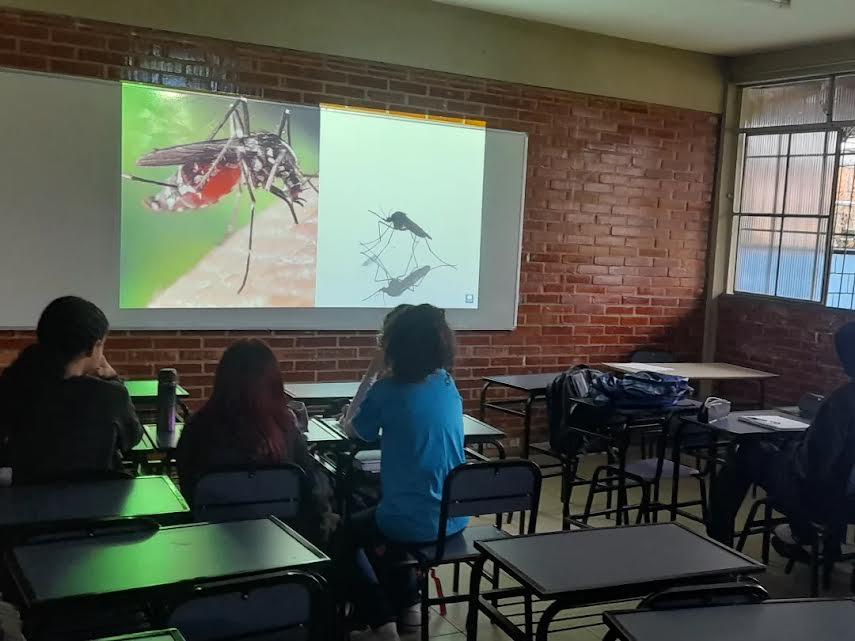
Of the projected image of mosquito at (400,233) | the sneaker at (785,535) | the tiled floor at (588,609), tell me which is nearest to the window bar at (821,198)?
the tiled floor at (588,609)

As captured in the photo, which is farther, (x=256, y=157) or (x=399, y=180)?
(x=399, y=180)

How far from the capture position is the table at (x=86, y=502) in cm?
203

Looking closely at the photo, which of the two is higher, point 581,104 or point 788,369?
point 581,104

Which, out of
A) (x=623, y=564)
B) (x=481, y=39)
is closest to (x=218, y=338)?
(x=481, y=39)

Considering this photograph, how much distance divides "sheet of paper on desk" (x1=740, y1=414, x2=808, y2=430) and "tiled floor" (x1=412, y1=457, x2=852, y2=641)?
0.67m

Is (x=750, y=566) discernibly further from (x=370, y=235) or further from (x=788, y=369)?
(x=788, y=369)

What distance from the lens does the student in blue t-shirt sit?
106 inches

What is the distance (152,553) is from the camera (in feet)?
6.06

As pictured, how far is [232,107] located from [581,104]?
2.39 meters

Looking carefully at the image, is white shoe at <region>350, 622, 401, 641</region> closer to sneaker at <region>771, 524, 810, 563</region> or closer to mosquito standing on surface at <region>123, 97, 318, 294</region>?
sneaker at <region>771, 524, 810, 563</region>

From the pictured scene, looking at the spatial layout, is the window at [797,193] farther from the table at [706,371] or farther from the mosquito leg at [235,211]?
the mosquito leg at [235,211]

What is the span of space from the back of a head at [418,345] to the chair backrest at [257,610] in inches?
43.2

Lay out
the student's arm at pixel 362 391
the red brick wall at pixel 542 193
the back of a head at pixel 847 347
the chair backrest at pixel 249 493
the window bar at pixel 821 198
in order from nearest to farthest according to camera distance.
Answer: the chair backrest at pixel 249 493, the student's arm at pixel 362 391, the back of a head at pixel 847 347, the red brick wall at pixel 542 193, the window bar at pixel 821 198

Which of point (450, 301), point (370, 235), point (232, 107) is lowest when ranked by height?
point (450, 301)
